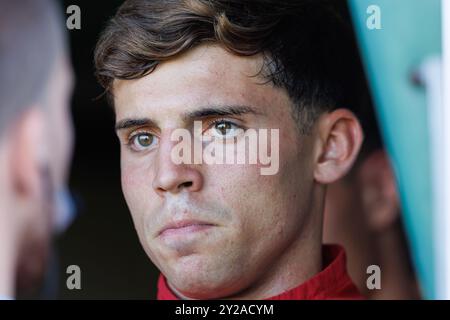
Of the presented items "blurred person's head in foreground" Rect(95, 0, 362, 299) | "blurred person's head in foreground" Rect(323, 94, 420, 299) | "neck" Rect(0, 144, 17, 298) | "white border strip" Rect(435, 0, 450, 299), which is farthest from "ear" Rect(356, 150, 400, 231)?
"neck" Rect(0, 144, 17, 298)

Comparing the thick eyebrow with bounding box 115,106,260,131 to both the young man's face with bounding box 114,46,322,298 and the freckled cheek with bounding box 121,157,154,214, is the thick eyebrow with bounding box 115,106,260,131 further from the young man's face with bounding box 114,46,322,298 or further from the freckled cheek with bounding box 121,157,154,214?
the freckled cheek with bounding box 121,157,154,214

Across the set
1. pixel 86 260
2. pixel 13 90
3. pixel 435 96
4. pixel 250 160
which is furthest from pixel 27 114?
pixel 435 96

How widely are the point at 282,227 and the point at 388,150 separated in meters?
0.56

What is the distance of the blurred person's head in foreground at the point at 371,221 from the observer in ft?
8.49

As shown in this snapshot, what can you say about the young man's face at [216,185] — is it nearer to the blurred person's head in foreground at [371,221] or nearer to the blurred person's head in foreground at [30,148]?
the blurred person's head in foreground at [371,221]

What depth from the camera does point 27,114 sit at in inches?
104

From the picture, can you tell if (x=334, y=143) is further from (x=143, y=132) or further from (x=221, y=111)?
(x=143, y=132)

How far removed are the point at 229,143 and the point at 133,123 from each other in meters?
0.31

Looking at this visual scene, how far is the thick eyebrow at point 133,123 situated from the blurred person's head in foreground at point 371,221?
2.18 ft

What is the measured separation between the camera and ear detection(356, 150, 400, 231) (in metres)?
2.62

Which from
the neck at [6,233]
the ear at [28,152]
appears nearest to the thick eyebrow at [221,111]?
the ear at [28,152]

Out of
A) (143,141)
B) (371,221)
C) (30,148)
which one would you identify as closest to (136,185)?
(143,141)

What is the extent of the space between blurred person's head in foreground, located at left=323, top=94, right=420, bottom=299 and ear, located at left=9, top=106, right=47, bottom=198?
1.01 m
